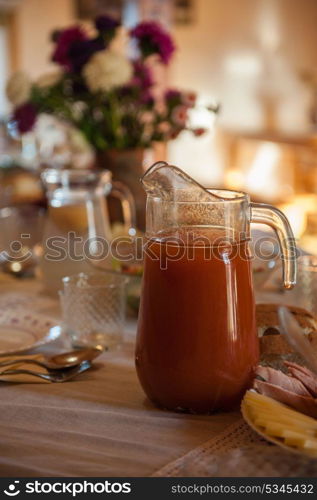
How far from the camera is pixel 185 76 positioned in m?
6.07

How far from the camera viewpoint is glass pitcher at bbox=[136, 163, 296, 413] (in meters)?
0.62

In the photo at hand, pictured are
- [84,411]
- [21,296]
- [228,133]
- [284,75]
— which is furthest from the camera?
[228,133]

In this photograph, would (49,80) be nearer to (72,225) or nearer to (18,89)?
(18,89)

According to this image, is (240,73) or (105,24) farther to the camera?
(240,73)

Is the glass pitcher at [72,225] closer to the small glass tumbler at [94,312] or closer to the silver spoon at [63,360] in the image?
the small glass tumbler at [94,312]

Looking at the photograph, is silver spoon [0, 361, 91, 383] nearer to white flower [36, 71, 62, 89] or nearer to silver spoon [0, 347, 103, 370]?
silver spoon [0, 347, 103, 370]

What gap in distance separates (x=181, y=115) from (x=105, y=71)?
172 mm

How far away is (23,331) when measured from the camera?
36.2 inches

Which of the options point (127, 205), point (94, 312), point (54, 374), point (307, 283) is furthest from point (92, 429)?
point (127, 205)

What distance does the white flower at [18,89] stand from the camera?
147 centimetres

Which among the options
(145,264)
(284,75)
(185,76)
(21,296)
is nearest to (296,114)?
(284,75)

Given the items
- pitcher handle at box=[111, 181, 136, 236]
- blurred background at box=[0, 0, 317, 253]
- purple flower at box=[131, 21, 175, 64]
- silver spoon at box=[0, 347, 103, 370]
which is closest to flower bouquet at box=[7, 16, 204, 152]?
purple flower at box=[131, 21, 175, 64]

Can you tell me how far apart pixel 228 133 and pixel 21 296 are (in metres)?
5.20
